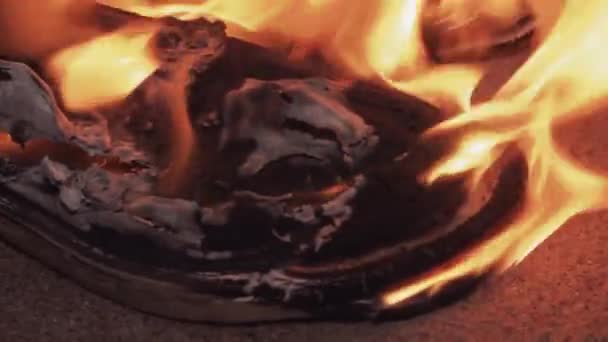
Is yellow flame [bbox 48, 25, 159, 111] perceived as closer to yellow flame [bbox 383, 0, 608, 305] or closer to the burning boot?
the burning boot

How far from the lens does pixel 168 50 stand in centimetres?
134

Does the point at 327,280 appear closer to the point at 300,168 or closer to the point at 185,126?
the point at 300,168

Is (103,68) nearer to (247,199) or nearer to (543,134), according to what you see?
(247,199)

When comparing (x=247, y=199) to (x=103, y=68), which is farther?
(x=103, y=68)

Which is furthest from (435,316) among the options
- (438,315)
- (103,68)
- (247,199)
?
(103,68)

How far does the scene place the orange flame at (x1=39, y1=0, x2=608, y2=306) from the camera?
1198 mm

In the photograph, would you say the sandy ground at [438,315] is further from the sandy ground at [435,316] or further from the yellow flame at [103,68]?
the yellow flame at [103,68]

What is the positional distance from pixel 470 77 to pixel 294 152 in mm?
240

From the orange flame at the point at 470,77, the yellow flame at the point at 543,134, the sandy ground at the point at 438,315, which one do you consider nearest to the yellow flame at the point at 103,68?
the orange flame at the point at 470,77

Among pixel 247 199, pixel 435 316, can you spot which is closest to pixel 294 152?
pixel 247 199

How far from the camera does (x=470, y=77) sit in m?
1.33

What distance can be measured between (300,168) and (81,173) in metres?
0.23

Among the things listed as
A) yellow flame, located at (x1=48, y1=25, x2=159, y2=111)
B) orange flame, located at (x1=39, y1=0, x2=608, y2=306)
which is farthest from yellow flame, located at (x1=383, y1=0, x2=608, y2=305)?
yellow flame, located at (x1=48, y1=25, x2=159, y2=111)

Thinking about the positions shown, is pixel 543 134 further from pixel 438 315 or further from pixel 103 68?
pixel 103 68
